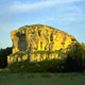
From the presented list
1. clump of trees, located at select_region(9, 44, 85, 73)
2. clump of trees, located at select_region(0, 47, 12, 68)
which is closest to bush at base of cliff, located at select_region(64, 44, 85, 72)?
clump of trees, located at select_region(9, 44, 85, 73)

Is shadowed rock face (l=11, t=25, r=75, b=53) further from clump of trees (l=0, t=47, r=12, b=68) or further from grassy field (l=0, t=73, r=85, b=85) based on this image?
grassy field (l=0, t=73, r=85, b=85)

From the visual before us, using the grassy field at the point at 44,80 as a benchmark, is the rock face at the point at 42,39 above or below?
above

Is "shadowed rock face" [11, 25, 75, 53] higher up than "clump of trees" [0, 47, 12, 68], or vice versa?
"shadowed rock face" [11, 25, 75, 53]

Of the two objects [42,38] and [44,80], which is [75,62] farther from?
[44,80]

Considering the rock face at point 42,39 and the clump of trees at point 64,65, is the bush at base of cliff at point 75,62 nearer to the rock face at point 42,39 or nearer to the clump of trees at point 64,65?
the clump of trees at point 64,65

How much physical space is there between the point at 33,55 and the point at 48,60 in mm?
12314

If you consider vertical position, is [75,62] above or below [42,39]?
below

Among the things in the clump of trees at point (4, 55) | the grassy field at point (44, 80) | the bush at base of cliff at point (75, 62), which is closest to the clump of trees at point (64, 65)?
the bush at base of cliff at point (75, 62)

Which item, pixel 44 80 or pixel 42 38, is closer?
pixel 44 80

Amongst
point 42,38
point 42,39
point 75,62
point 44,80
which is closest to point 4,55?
point 42,39

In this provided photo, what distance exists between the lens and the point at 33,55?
106312 millimetres

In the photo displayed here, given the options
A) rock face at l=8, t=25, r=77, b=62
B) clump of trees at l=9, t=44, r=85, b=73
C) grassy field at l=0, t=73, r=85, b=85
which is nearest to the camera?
grassy field at l=0, t=73, r=85, b=85

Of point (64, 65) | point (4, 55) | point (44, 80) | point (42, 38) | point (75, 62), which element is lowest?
point (44, 80)

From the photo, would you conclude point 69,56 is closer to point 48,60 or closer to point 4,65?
point 48,60
